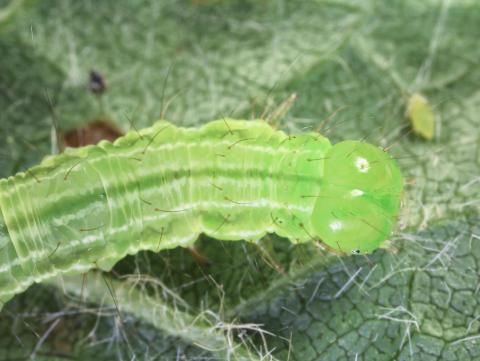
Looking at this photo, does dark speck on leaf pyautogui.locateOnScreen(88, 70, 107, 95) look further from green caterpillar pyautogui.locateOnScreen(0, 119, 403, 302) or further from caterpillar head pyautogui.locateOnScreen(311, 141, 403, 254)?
caterpillar head pyautogui.locateOnScreen(311, 141, 403, 254)

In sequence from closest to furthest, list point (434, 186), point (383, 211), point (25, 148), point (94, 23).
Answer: point (383, 211), point (434, 186), point (25, 148), point (94, 23)

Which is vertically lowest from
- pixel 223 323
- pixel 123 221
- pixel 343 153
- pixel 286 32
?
pixel 223 323

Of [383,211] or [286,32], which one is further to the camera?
[286,32]

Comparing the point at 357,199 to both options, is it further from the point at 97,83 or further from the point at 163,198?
the point at 97,83

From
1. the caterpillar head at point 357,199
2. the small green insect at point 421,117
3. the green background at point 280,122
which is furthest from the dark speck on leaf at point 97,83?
the small green insect at point 421,117

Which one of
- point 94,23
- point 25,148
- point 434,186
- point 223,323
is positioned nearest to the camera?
point 223,323

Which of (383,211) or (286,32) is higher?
(286,32)

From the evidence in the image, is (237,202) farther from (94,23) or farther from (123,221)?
(94,23)

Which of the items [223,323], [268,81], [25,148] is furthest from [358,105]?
[25,148]

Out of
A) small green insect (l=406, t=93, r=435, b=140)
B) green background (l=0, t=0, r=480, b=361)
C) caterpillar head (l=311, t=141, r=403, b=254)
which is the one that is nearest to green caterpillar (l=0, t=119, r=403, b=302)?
caterpillar head (l=311, t=141, r=403, b=254)
